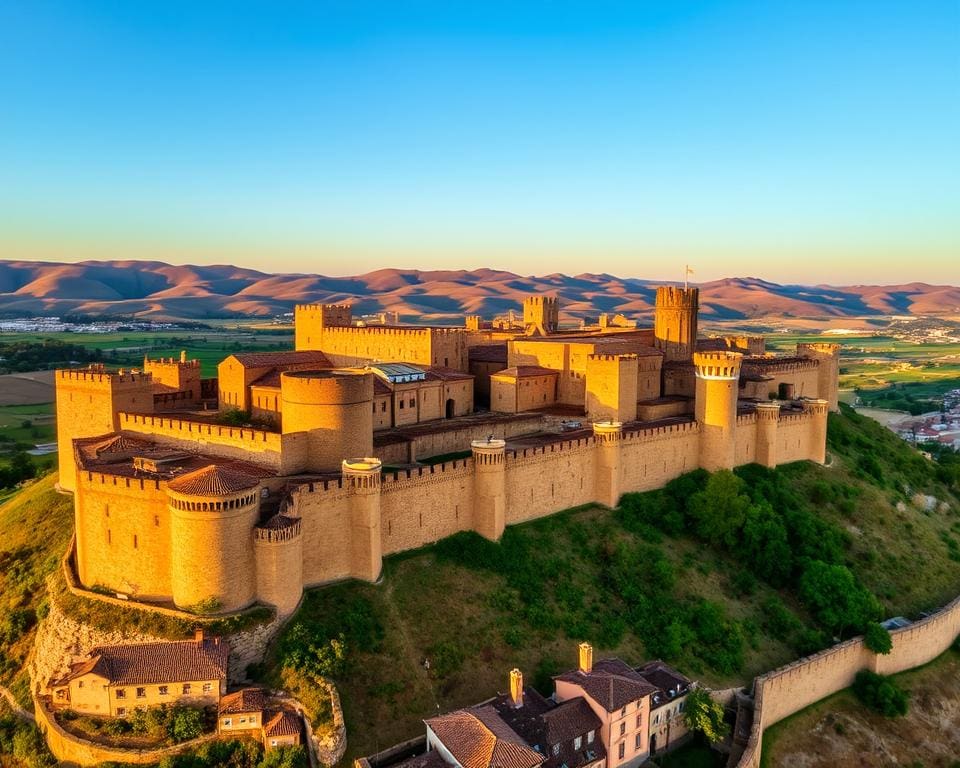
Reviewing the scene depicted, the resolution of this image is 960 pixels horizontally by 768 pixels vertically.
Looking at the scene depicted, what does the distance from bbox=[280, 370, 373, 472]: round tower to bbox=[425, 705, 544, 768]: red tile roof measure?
1394cm

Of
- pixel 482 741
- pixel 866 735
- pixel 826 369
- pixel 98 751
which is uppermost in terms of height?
pixel 826 369

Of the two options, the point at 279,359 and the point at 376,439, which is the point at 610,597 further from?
the point at 279,359

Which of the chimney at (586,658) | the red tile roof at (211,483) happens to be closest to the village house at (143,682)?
the red tile roof at (211,483)

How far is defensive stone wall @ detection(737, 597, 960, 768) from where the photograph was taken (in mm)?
34562

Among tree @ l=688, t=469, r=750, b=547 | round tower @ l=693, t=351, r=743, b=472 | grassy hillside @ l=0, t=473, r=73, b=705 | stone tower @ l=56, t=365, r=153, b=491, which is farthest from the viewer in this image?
round tower @ l=693, t=351, r=743, b=472

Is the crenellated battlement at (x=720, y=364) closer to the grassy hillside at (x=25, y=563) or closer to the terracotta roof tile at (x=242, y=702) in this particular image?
the terracotta roof tile at (x=242, y=702)

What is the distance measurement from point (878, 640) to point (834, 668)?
9.72ft

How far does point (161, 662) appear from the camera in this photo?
2788 cm

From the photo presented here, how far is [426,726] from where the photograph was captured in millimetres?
Answer: 28594

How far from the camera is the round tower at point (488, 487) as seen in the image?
126 feet

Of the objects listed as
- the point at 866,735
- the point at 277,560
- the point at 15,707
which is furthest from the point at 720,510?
the point at 15,707

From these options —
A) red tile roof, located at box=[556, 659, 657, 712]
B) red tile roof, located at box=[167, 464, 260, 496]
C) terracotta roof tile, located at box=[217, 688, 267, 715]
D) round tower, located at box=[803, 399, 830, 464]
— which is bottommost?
red tile roof, located at box=[556, 659, 657, 712]

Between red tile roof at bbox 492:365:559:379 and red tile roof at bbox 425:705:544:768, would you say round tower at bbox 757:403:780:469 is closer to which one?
red tile roof at bbox 492:365:559:379

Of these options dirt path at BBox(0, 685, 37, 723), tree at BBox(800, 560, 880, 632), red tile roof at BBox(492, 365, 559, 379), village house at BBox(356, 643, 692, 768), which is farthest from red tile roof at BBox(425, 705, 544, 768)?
red tile roof at BBox(492, 365, 559, 379)
